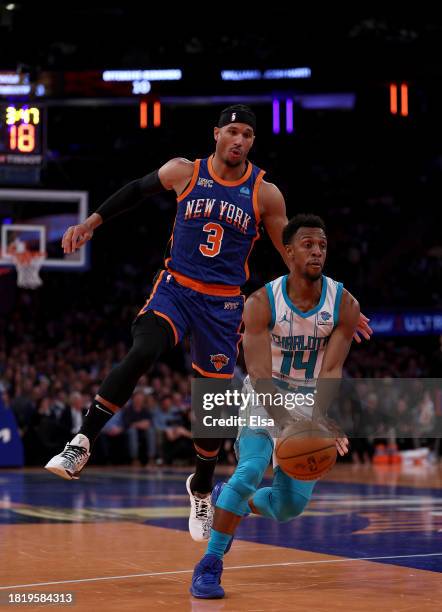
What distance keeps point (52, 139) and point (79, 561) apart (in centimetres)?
2342

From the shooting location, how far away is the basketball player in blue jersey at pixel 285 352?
6.25 m

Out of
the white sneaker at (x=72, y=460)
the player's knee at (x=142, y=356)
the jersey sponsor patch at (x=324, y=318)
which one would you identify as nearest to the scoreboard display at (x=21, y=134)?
the player's knee at (x=142, y=356)

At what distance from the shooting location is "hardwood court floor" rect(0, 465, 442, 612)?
5.97 m

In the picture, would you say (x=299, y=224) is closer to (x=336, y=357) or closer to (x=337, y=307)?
(x=337, y=307)

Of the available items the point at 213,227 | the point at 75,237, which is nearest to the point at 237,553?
the point at 213,227

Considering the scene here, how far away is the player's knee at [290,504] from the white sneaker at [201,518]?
77cm

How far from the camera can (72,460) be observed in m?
6.35

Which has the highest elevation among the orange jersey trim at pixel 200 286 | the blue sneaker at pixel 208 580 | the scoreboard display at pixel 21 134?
the scoreboard display at pixel 21 134

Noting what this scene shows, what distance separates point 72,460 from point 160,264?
84.2 feet

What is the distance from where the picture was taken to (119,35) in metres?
25.0

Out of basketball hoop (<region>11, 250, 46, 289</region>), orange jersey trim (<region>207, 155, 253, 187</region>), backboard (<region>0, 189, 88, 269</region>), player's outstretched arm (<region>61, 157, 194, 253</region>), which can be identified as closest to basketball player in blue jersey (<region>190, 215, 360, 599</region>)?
orange jersey trim (<region>207, 155, 253, 187</region>)

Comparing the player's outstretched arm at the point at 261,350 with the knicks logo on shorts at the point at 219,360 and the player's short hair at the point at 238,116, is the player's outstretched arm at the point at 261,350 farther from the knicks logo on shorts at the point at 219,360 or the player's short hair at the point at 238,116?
the player's short hair at the point at 238,116

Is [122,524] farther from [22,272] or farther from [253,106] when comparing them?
[253,106]

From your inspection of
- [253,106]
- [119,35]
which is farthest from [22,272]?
[253,106]
